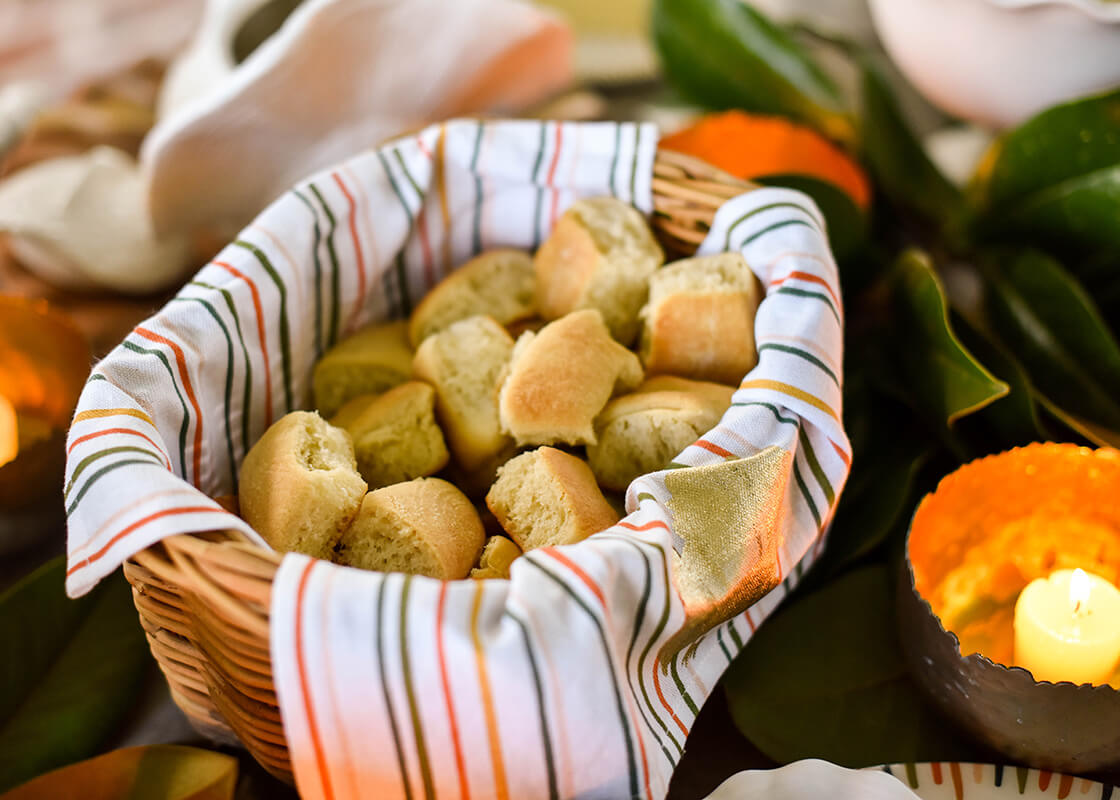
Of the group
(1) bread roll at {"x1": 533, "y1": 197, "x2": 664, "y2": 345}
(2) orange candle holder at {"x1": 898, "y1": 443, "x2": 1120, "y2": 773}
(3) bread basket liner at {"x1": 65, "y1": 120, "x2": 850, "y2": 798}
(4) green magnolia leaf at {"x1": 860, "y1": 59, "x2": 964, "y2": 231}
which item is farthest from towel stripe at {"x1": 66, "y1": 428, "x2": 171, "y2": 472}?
(4) green magnolia leaf at {"x1": 860, "y1": 59, "x2": 964, "y2": 231}

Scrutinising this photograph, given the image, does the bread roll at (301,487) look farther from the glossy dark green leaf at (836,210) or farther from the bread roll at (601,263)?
the glossy dark green leaf at (836,210)

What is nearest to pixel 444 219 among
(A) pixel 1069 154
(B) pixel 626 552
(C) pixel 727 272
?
(C) pixel 727 272

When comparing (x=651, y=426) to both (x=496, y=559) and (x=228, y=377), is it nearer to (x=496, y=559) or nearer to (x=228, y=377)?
(x=496, y=559)

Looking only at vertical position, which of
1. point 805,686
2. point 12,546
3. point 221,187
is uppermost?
point 221,187

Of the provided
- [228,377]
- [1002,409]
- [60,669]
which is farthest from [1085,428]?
[60,669]

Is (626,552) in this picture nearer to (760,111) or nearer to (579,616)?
(579,616)

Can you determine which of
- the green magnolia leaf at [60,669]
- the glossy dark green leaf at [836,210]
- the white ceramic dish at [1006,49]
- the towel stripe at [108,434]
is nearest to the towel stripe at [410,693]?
the towel stripe at [108,434]
